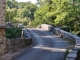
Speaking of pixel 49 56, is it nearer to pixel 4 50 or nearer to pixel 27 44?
pixel 4 50

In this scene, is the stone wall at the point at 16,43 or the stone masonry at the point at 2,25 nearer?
the stone masonry at the point at 2,25

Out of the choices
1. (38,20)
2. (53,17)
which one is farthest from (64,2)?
(38,20)

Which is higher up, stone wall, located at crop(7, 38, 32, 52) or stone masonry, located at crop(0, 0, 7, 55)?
stone masonry, located at crop(0, 0, 7, 55)

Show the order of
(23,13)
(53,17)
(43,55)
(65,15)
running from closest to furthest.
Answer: (43,55) < (65,15) < (53,17) < (23,13)

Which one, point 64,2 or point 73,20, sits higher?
point 64,2

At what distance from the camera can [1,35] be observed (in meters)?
19.8

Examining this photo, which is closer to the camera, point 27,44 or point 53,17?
point 27,44

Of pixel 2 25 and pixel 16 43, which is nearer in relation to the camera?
pixel 2 25

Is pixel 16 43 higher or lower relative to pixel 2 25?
lower

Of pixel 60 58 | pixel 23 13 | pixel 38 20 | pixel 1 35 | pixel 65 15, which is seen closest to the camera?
pixel 60 58

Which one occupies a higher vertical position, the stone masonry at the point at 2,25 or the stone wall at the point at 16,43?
the stone masonry at the point at 2,25

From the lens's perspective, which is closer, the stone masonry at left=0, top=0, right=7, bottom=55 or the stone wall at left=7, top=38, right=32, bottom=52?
the stone masonry at left=0, top=0, right=7, bottom=55

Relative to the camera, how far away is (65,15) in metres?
41.0

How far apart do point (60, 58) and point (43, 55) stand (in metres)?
1.49
